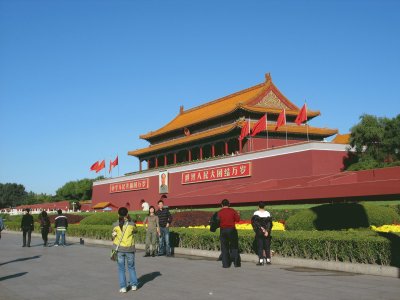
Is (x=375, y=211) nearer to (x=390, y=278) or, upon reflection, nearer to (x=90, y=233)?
(x=390, y=278)

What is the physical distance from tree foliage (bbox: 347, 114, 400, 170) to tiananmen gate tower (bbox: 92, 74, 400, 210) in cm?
92

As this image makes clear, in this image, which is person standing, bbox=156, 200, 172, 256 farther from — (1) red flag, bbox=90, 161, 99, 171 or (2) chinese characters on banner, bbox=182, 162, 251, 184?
(1) red flag, bbox=90, 161, 99, 171

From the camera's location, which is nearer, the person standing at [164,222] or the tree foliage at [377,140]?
the person standing at [164,222]

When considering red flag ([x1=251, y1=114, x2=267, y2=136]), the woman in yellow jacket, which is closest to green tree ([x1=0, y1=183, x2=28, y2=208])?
red flag ([x1=251, y1=114, x2=267, y2=136])

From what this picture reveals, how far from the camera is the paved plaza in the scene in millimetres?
7180

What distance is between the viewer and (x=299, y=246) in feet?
36.1

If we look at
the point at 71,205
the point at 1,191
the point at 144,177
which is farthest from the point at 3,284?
the point at 1,191

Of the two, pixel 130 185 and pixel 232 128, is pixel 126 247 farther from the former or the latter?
pixel 130 185

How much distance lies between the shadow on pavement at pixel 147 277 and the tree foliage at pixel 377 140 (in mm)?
23737

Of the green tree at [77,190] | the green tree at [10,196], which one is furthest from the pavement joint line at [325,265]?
the green tree at [10,196]

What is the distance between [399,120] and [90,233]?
69.7ft

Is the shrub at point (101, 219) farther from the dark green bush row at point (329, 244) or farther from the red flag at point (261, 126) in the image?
the dark green bush row at point (329, 244)

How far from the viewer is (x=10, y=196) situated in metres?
122

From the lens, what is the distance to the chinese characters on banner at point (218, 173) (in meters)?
33.9
